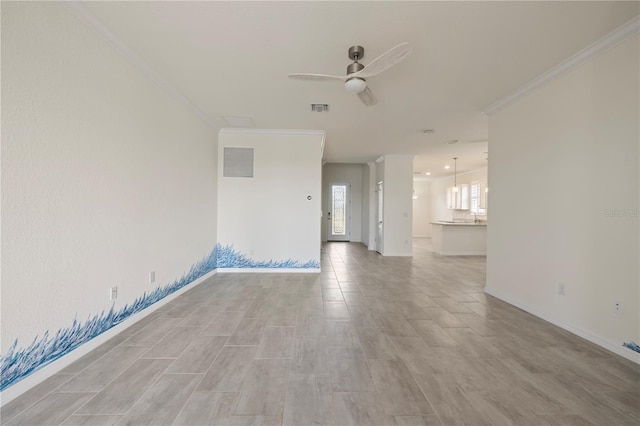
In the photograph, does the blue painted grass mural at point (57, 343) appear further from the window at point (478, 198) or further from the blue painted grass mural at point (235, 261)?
the window at point (478, 198)

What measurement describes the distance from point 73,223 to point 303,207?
3.28m

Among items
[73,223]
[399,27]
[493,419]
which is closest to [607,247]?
[493,419]

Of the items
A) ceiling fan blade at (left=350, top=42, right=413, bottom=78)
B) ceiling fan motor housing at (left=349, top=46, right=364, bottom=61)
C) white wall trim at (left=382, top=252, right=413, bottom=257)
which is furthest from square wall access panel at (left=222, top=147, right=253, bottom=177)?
white wall trim at (left=382, top=252, right=413, bottom=257)

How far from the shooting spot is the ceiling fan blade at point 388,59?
176 centimetres

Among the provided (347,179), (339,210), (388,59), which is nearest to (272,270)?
(388,59)

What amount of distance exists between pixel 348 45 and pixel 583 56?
2198 mm

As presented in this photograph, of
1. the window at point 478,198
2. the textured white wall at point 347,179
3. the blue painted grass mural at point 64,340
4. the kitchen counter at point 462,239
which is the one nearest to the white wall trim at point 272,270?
the blue painted grass mural at point 64,340

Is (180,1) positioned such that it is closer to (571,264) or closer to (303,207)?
(303,207)

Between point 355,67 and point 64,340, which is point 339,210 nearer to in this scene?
point 355,67

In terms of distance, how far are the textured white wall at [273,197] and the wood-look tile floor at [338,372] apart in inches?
65.5

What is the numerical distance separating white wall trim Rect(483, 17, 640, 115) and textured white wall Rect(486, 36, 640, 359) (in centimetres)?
6

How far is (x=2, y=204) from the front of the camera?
1427 mm

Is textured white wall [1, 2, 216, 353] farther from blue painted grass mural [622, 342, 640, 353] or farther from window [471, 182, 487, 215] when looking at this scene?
window [471, 182, 487, 215]

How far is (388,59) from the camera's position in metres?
1.90
